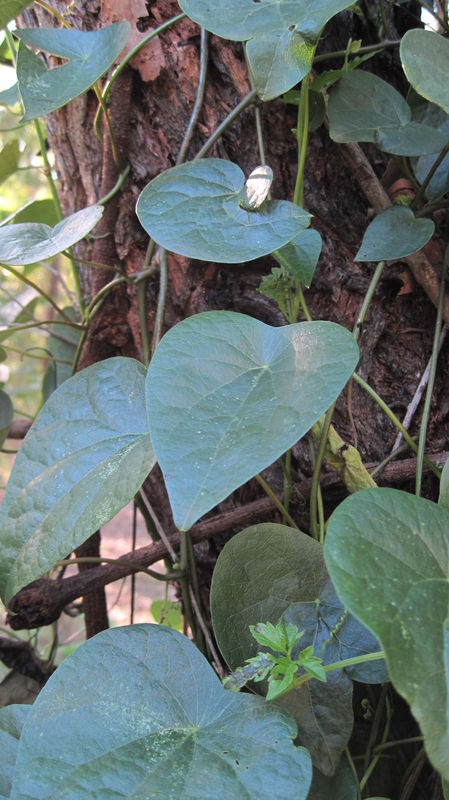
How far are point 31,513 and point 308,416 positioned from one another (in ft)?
0.81

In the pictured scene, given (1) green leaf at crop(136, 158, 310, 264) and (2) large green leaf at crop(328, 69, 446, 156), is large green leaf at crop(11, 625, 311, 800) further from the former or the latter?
(2) large green leaf at crop(328, 69, 446, 156)

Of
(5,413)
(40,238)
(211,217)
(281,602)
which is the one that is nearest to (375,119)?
(211,217)

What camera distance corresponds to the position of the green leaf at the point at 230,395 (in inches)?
13.7

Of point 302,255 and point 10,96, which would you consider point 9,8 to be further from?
point 302,255

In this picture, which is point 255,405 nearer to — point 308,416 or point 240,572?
point 308,416

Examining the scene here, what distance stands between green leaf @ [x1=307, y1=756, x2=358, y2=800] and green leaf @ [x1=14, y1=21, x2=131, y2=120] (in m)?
0.59

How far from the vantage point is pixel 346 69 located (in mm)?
647

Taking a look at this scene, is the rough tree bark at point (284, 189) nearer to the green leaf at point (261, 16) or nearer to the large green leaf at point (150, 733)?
the green leaf at point (261, 16)

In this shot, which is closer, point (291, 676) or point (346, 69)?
point (291, 676)

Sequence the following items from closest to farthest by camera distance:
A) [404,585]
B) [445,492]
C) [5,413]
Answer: [404,585] → [445,492] → [5,413]

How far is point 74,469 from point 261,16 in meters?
0.38

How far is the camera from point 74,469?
0.51 metres

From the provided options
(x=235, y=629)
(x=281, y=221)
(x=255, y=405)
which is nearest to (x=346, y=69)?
(x=281, y=221)

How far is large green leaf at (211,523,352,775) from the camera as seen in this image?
47 cm
